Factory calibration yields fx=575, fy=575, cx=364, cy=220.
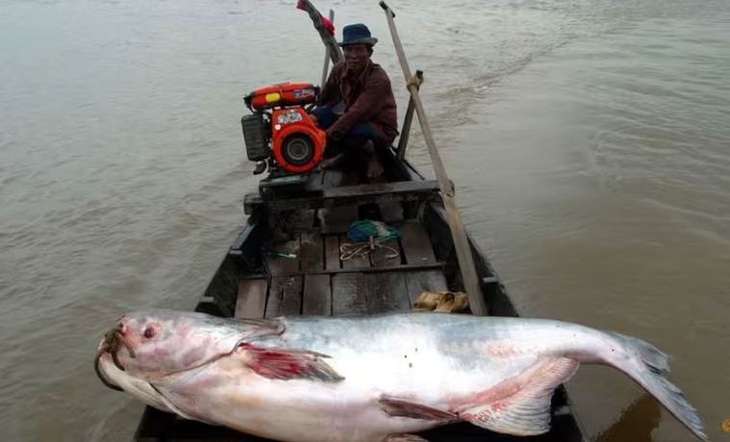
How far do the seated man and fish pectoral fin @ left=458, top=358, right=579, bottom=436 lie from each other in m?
3.82

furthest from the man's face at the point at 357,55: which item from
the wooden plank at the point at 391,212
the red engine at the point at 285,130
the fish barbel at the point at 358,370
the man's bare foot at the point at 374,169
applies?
the fish barbel at the point at 358,370

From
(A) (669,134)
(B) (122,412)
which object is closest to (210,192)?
(B) (122,412)

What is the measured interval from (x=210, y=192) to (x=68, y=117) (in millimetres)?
4909

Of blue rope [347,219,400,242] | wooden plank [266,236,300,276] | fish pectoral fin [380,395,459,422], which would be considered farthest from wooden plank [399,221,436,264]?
fish pectoral fin [380,395,459,422]

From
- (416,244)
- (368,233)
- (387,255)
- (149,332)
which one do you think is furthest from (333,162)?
(149,332)

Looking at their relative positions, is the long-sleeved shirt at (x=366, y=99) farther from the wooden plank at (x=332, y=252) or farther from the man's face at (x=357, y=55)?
the wooden plank at (x=332, y=252)

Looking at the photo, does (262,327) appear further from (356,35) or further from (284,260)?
(356,35)

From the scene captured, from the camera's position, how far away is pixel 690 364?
15.6ft

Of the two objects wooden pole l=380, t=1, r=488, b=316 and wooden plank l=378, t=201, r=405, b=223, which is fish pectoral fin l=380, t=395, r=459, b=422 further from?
wooden plank l=378, t=201, r=405, b=223

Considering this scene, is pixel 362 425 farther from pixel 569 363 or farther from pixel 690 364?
pixel 690 364

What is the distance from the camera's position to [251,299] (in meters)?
4.60

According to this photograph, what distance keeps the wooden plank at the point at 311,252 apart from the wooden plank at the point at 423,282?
2.74 ft

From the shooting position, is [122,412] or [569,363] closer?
[569,363]

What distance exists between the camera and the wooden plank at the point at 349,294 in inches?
173
